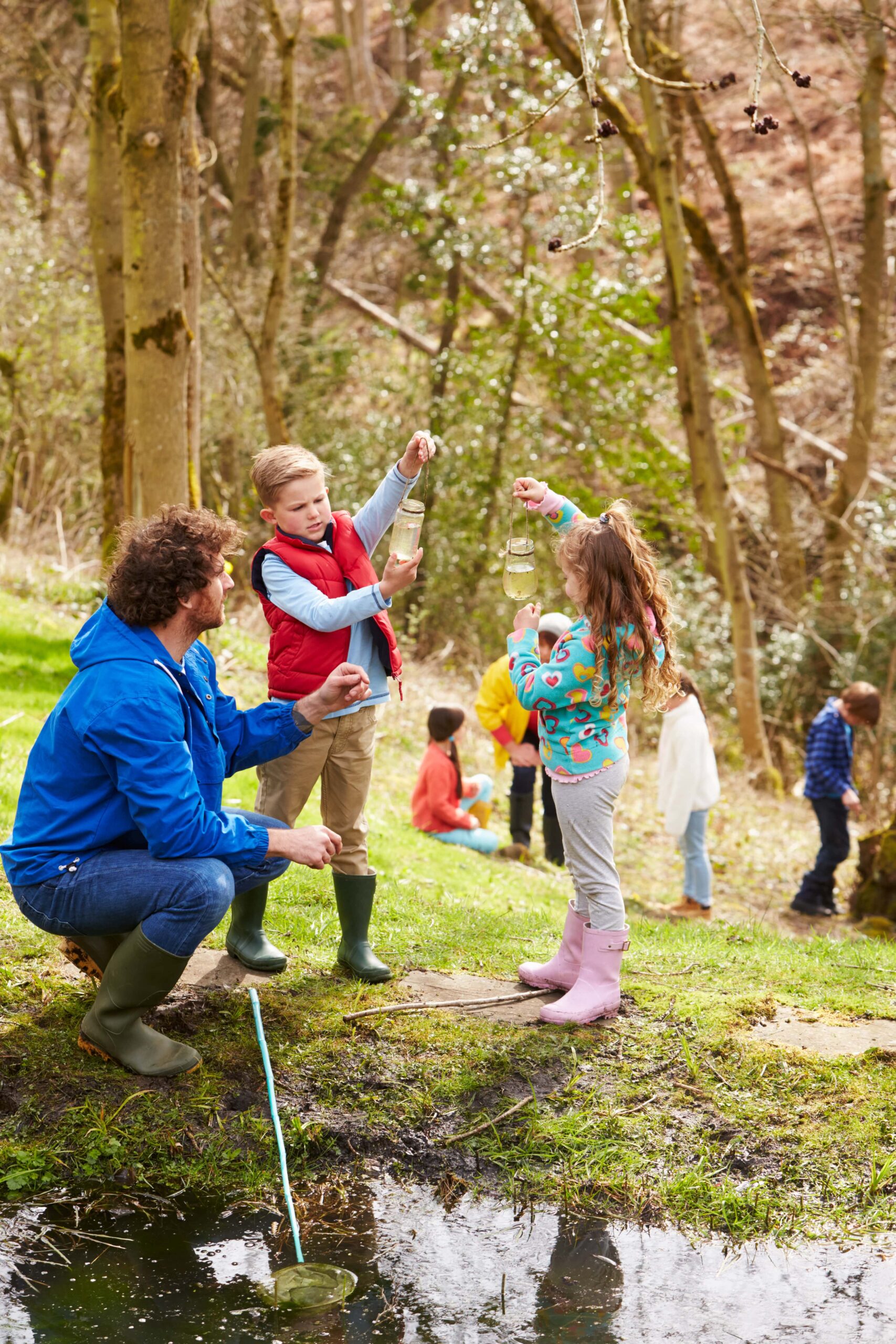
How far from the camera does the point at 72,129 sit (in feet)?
68.2

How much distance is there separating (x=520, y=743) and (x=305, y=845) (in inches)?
182

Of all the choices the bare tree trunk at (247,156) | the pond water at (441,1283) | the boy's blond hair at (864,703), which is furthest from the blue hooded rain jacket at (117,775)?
the bare tree trunk at (247,156)

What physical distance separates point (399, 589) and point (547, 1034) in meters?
1.55

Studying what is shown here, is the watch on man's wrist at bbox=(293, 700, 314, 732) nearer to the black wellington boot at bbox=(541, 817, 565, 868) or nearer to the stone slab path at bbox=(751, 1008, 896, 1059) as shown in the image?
the stone slab path at bbox=(751, 1008, 896, 1059)

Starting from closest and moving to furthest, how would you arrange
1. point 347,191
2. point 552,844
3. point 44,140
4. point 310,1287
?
point 310,1287 → point 552,844 → point 347,191 → point 44,140

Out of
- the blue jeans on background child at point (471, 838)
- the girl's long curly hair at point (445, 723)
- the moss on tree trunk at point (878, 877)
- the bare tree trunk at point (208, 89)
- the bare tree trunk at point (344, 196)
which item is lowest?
the moss on tree trunk at point (878, 877)

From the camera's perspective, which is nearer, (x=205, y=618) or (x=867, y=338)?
(x=205, y=618)

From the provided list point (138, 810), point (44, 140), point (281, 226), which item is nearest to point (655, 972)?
point (138, 810)

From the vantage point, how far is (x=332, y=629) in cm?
393

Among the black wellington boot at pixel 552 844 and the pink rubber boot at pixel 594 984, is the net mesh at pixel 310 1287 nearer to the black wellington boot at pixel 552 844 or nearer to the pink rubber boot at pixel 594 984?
the pink rubber boot at pixel 594 984

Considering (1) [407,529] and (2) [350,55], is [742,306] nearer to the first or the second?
(2) [350,55]

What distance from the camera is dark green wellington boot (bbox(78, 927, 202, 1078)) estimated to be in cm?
336

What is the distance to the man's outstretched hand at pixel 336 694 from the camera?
147 inches

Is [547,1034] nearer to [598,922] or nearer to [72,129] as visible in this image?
[598,922]
